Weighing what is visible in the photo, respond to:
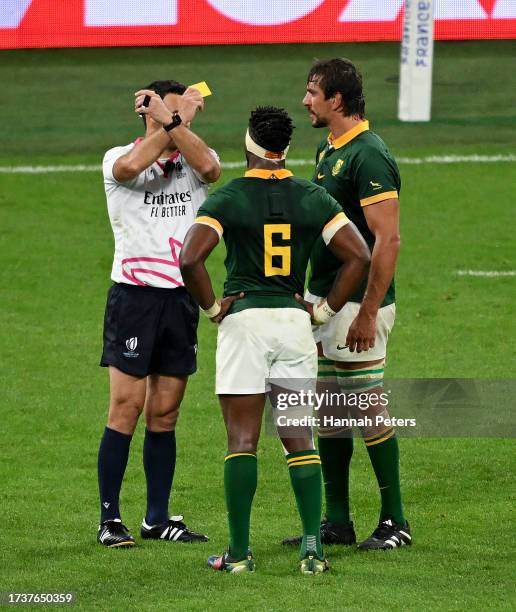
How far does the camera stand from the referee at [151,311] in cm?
654

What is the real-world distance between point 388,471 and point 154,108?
2002 mm

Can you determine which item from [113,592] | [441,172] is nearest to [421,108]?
[441,172]

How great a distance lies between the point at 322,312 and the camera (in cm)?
604

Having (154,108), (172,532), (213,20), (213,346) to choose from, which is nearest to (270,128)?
(154,108)

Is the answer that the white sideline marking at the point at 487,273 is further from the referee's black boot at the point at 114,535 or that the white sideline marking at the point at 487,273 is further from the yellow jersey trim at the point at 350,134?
the referee's black boot at the point at 114,535

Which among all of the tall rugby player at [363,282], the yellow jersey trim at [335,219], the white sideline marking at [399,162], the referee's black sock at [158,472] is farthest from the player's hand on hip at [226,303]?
the white sideline marking at [399,162]

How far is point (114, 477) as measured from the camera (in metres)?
6.57

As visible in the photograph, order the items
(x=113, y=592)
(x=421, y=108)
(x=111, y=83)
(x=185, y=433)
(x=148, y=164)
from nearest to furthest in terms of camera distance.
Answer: (x=113, y=592) < (x=148, y=164) < (x=185, y=433) < (x=421, y=108) < (x=111, y=83)

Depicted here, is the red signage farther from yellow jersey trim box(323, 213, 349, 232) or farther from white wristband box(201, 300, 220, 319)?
white wristband box(201, 300, 220, 319)

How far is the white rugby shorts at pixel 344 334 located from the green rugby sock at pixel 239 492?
87cm

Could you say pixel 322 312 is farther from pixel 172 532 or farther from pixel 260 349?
pixel 172 532

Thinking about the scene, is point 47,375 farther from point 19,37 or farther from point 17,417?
point 19,37

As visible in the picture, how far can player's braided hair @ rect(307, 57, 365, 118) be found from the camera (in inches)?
253

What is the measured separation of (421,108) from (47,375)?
346 inches
